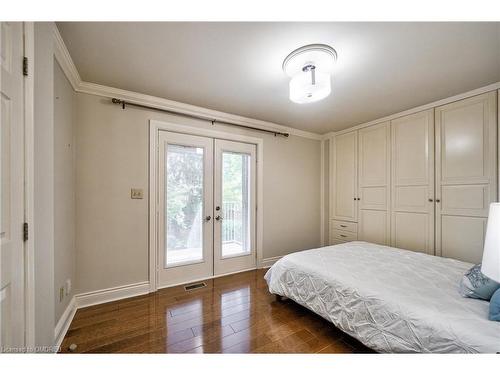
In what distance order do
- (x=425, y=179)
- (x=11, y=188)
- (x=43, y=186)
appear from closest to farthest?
(x=11, y=188), (x=43, y=186), (x=425, y=179)

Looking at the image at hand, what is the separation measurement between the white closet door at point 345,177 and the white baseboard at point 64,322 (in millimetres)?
3751

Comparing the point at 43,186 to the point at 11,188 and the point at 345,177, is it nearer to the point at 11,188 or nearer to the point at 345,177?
the point at 11,188

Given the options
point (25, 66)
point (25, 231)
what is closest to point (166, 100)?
point (25, 66)

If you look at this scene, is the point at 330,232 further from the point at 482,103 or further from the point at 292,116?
the point at 482,103

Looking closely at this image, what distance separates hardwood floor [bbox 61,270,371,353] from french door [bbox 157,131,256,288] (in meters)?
0.45

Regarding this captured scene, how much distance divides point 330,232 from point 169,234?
2817 millimetres

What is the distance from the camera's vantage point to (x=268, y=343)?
1.55m

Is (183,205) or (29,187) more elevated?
(29,187)

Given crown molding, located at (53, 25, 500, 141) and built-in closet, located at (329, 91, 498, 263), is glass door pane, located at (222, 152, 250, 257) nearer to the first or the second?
crown molding, located at (53, 25, 500, 141)

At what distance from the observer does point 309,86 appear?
1.65 meters

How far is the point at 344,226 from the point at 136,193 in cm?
328

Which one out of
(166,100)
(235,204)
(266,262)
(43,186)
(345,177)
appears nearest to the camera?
(43,186)
